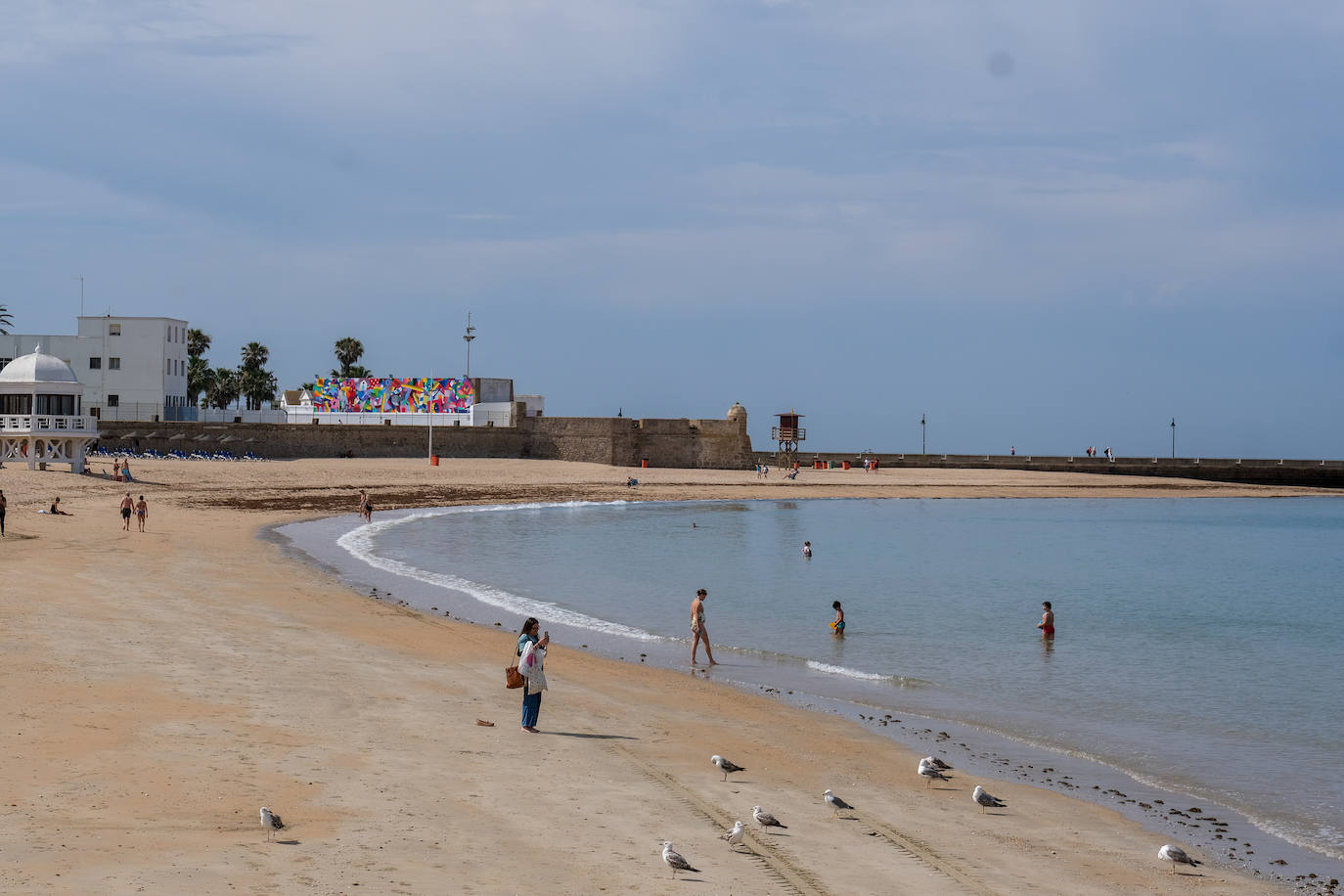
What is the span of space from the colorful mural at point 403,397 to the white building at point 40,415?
26.6 m

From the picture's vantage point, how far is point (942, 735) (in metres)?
15.9

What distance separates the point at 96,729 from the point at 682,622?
15.7m

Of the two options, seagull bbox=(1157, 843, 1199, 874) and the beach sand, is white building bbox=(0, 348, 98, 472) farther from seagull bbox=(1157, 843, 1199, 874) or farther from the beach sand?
seagull bbox=(1157, 843, 1199, 874)

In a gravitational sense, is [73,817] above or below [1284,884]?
above

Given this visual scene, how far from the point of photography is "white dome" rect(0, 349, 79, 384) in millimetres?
53531

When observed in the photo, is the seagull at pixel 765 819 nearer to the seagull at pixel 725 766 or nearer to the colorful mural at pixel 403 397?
the seagull at pixel 725 766

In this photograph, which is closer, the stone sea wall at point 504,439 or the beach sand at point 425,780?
the beach sand at point 425,780

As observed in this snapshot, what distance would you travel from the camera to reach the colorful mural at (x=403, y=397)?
80.1 m

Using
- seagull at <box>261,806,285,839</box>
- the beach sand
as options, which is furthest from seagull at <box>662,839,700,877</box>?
seagull at <box>261,806,285,839</box>

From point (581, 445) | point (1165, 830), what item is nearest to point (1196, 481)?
point (581, 445)

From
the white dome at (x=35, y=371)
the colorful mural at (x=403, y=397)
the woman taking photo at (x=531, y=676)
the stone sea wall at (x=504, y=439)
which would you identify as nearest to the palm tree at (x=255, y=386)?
the colorful mural at (x=403, y=397)

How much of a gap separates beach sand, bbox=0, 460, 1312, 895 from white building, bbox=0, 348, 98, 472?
3368cm

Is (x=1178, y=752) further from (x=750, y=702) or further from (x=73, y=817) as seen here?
(x=73, y=817)

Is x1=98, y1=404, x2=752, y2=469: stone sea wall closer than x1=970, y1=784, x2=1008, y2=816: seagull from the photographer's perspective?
No
